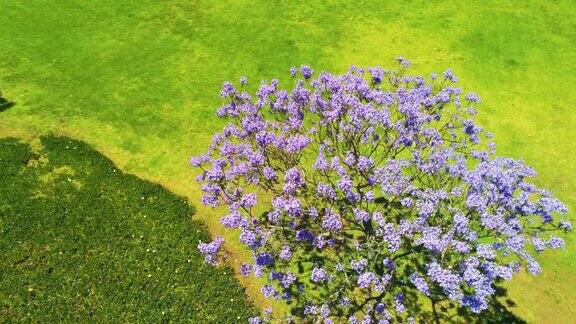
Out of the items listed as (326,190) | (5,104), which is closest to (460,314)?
(326,190)

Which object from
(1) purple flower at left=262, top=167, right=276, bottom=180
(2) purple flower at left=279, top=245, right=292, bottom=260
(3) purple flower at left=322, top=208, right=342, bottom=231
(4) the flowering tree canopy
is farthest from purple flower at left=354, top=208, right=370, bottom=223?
(1) purple flower at left=262, top=167, right=276, bottom=180

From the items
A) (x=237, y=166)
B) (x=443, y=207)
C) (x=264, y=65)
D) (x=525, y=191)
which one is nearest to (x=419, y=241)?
(x=443, y=207)

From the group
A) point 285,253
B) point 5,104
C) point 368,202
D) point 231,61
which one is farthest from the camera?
point 231,61

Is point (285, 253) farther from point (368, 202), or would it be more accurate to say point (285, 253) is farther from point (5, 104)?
point (5, 104)

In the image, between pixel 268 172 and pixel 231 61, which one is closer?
pixel 268 172

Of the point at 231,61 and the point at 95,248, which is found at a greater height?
the point at 231,61

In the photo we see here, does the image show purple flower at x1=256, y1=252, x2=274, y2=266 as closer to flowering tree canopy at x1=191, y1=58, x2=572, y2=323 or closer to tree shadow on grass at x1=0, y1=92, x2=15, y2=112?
flowering tree canopy at x1=191, y1=58, x2=572, y2=323

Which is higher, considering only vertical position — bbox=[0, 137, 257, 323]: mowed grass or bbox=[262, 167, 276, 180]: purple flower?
bbox=[262, 167, 276, 180]: purple flower

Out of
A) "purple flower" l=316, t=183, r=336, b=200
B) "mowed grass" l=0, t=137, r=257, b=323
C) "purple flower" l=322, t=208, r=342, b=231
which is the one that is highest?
"purple flower" l=316, t=183, r=336, b=200
